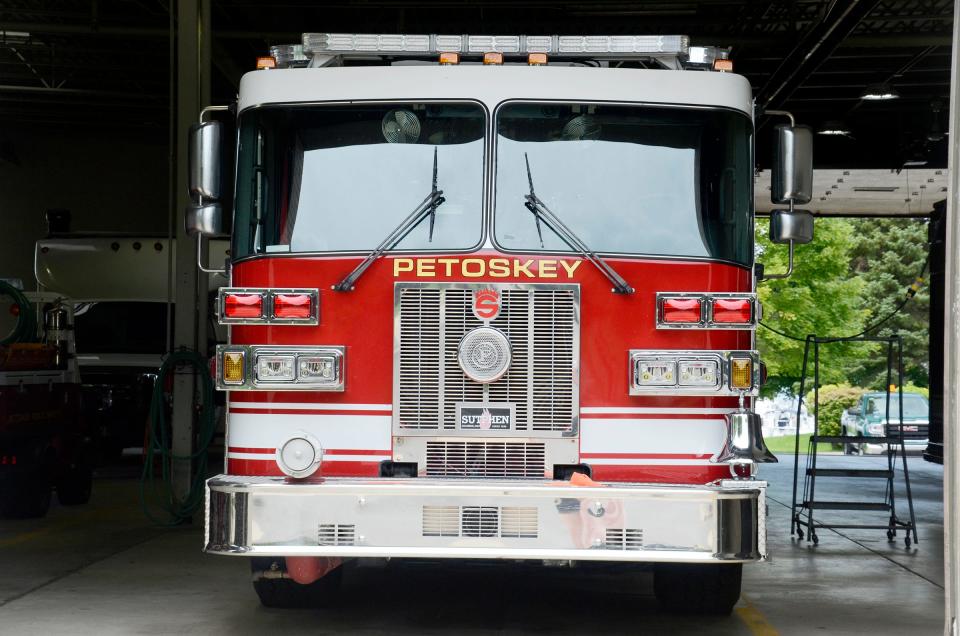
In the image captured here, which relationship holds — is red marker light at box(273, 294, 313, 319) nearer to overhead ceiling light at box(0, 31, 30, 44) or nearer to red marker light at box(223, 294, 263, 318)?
red marker light at box(223, 294, 263, 318)

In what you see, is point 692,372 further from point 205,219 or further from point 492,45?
point 205,219

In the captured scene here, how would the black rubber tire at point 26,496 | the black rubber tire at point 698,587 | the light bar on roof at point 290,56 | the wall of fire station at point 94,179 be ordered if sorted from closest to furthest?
the light bar on roof at point 290,56
the black rubber tire at point 698,587
the black rubber tire at point 26,496
the wall of fire station at point 94,179

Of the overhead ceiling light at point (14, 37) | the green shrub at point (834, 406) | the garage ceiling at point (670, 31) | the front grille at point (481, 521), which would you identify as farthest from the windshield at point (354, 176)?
the green shrub at point (834, 406)

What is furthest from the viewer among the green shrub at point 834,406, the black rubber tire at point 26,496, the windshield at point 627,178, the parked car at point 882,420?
the green shrub at point 834,406

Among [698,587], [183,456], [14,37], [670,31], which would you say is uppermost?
[14,37]

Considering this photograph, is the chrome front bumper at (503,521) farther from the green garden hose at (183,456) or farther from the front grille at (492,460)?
the green garden hose at (183,456)

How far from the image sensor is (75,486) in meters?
13.9

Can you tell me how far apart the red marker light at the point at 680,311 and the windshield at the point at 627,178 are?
0.26 m

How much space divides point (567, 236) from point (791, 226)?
4.14 feet

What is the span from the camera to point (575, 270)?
22.0 ft

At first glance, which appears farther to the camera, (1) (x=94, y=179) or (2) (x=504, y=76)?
(1) (x=94, y=179)

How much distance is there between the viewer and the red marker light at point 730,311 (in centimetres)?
666

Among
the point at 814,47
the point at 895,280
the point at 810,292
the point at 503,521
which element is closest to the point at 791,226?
the point at 503,521

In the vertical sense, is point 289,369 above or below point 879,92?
below
